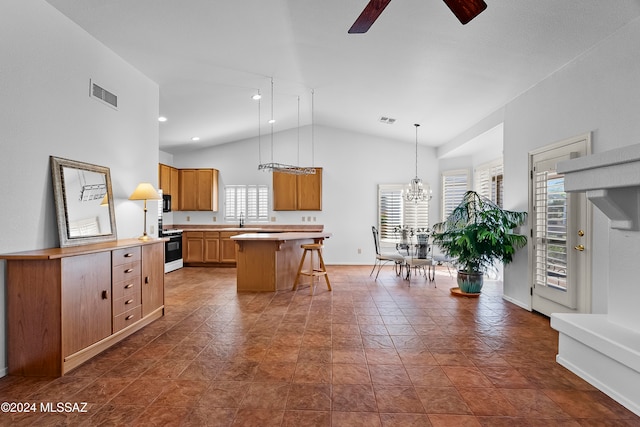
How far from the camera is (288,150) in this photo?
767cm

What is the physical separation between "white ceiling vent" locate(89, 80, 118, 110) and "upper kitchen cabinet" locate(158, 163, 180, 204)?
3.26 m

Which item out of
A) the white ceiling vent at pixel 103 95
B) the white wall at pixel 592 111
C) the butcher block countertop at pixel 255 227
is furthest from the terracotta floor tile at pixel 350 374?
the butcher block countertop at pixel 255 227

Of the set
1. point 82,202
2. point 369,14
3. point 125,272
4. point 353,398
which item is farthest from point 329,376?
point 82,202

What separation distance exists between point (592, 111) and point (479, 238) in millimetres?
1800

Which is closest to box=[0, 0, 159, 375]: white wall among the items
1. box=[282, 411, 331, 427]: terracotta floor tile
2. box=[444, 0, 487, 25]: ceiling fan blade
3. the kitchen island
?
the kitchen island

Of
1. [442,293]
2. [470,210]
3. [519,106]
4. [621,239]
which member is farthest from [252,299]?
[519,106]

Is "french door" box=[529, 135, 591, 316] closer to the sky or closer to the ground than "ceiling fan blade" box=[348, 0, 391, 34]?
closer to the ground

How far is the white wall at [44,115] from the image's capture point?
2.35 metres

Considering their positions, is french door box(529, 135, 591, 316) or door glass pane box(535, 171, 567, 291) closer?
french door box(529, 135, 591, 316)

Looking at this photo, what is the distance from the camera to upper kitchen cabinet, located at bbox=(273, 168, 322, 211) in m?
7.38

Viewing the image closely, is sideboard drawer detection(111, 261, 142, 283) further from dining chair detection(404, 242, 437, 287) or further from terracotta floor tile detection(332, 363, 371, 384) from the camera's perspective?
dining chair detection(404, 242, 437, 287)

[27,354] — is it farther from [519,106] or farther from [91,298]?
[519,106]

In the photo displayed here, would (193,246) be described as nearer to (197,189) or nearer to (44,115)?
(197,189)

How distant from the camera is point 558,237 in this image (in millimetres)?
3504
